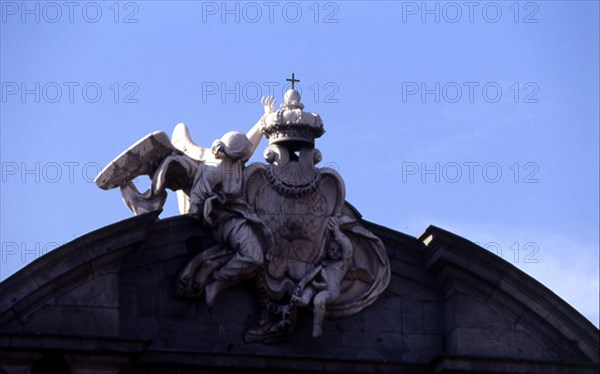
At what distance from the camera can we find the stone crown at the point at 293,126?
101 feet

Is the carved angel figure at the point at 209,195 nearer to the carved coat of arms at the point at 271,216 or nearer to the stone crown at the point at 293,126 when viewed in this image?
the carved coat of arms at the point at 271,216

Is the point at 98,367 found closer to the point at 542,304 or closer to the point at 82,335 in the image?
the point at 82,335

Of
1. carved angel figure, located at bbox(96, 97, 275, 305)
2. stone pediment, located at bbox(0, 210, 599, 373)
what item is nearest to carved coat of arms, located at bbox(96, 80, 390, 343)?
carved angel figure, located at bbox(96, 97, 275, 305)

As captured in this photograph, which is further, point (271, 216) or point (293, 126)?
point (293, 126)

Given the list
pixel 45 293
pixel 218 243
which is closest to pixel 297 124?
pixel 218 243

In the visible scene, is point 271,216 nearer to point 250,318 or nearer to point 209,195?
point 209,195

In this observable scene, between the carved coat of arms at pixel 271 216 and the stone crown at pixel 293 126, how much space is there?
0.01 meters

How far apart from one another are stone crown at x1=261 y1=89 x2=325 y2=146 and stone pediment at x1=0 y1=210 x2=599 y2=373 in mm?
1026

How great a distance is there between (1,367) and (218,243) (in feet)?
10.4

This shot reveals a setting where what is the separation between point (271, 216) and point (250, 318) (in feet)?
4.21

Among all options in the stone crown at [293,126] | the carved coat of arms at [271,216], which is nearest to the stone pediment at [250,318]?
the carved coat of arms at [271,216]

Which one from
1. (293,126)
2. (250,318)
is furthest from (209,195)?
(250,318)

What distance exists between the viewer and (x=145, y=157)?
1204 inches

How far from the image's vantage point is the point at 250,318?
30609 mm
